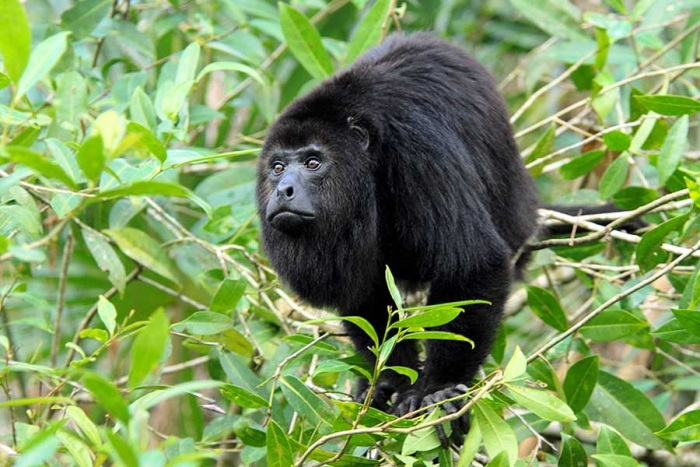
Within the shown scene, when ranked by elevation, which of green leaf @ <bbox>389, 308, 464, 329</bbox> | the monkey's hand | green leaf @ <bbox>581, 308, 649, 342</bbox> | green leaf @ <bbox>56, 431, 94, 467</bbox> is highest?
green leaf @ <bbox>389, 308, 464, 329</bbox>

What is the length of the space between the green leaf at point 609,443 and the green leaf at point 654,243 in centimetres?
60

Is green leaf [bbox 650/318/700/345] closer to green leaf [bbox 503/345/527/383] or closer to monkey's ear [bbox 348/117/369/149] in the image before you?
green leaf [bbox 503/345/527/383]

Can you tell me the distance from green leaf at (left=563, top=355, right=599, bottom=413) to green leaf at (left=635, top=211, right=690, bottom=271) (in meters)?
0.33

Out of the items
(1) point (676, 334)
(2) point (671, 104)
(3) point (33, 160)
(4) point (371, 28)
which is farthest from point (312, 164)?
(3) point (33, 160)

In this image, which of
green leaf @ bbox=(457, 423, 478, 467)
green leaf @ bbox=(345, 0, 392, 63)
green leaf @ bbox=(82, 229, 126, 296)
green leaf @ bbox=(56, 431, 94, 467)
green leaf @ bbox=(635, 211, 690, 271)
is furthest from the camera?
green leaf @ bbox=(345, 0, 392, 63)

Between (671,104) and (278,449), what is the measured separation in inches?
65.7

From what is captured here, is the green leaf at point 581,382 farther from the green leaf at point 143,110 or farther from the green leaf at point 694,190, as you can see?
the green leaf at point 143,110

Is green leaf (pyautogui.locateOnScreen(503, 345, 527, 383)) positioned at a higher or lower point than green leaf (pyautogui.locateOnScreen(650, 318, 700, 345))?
higher

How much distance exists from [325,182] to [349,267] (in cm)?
32

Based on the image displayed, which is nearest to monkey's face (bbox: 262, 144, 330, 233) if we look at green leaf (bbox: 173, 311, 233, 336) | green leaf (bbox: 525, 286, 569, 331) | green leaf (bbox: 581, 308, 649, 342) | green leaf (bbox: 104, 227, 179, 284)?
green leaf (bbox: 173, 311, 233, 336)

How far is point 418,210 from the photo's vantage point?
9.98 feet

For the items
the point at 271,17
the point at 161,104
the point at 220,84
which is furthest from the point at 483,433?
the point at 220,84

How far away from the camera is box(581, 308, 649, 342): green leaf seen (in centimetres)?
290

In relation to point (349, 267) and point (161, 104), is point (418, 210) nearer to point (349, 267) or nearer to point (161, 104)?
point (349, 267)
